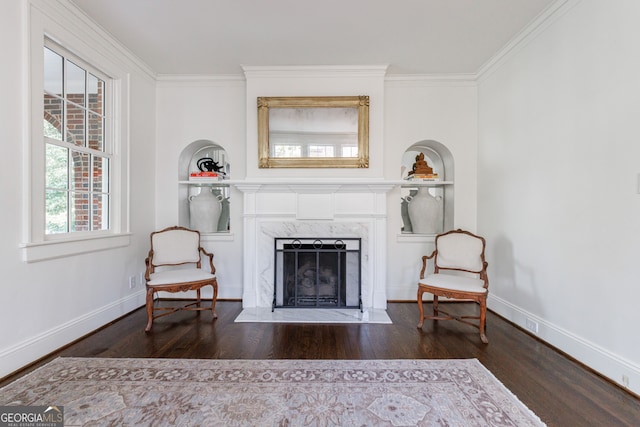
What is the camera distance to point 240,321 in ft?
9.54

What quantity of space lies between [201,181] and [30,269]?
1852mm

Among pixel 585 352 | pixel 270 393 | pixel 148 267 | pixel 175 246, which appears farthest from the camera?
pixel 175 246

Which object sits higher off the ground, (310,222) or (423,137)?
(423,137)

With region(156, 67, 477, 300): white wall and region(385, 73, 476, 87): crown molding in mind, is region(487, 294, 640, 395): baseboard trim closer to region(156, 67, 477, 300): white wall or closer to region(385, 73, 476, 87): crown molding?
region(156, 67, 477, 300): white wall

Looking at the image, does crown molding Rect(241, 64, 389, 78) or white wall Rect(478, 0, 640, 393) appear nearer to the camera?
white wall Rect(478, 0, 640, 393)

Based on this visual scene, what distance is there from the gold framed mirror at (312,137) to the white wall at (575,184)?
5.11 feet

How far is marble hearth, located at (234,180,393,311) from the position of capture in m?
3.33

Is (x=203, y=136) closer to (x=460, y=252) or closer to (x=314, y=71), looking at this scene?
(x=314, y=71)

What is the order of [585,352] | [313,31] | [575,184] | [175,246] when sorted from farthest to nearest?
1. [175,246]
2. [313,31]
3. [575,184]
4. [585,352]

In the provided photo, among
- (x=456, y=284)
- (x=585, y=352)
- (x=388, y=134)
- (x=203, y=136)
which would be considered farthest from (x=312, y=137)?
(x=585, y=352)

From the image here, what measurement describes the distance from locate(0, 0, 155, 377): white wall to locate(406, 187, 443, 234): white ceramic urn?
3.24 m

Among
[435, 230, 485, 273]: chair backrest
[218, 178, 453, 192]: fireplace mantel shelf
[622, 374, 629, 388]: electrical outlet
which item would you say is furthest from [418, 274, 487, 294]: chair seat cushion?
[218, 178, 453, 192]: fireplace mantel shelf

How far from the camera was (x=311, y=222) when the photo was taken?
3.35m

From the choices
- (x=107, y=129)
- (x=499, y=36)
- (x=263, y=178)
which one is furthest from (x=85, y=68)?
(x=499, y=36)
